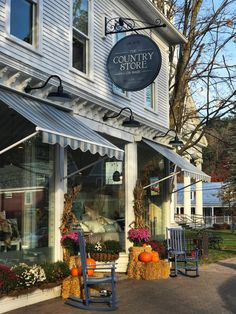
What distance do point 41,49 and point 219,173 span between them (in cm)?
5295

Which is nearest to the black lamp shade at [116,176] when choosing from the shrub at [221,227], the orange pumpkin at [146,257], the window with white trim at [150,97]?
the orange pumpkin at [146,257]

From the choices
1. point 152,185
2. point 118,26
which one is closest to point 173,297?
point 152,185

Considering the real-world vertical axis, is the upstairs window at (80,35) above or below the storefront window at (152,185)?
above

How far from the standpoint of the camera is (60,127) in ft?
27.8

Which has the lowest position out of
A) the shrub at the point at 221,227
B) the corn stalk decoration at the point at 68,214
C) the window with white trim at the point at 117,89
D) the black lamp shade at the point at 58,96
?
the shrub at the point at 221,227

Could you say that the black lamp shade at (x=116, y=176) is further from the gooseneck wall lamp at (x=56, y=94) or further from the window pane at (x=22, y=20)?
the window pane at (x=22, y=20)

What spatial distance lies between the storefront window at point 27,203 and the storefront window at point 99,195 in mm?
903

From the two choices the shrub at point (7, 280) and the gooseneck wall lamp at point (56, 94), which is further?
the gooseneck wall lamp at point (56, 94)

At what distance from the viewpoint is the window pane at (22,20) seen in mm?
9005

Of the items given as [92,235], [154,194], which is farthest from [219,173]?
[92,235]

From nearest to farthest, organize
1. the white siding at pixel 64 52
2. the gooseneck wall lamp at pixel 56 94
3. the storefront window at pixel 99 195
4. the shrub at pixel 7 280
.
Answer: the shrub at pixel 7 280
the white siding at pixel 64 52
the gooseneck wall lamp at pixel 56 94
the storefront window at pixel 99 195

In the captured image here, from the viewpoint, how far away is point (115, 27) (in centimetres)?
1270

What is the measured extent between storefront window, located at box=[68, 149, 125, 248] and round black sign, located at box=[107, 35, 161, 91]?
6.19 ft

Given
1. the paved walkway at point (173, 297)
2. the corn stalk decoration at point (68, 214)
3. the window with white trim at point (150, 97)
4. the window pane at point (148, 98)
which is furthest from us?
the window with white trim at point (150, 97)
